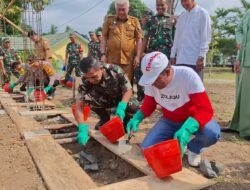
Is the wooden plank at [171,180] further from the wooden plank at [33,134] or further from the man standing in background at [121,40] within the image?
the man standing in background at [121,40]

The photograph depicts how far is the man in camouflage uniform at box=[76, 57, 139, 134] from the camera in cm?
331

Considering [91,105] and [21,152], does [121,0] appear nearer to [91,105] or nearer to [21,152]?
[91,105]

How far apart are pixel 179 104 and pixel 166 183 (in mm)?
667

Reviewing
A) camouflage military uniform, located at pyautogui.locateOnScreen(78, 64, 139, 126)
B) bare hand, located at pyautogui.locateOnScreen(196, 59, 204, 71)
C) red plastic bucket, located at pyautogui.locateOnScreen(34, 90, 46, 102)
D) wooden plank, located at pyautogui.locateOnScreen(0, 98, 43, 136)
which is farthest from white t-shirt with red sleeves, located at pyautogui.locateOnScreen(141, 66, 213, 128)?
red plastic bucket, located at pyautogui.locateOnScreen(34, 90, 46, 102)

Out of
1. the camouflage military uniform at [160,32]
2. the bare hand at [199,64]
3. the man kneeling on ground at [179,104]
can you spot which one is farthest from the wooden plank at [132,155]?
the camouflage military uniform at [160,32]

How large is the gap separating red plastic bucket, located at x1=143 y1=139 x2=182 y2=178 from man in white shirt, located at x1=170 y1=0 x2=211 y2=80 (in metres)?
1.76

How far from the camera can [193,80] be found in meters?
2.58

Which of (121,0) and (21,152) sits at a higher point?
(121,0)

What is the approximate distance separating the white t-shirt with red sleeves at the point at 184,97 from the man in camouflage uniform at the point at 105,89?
0.59m

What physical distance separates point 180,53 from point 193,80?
4.92 feet

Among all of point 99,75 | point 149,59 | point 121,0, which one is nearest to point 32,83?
point 121,0

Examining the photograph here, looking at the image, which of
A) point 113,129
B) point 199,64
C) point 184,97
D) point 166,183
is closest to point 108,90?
point 113,129

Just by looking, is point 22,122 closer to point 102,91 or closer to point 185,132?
point 102,91

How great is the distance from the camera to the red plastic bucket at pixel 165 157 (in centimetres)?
232
